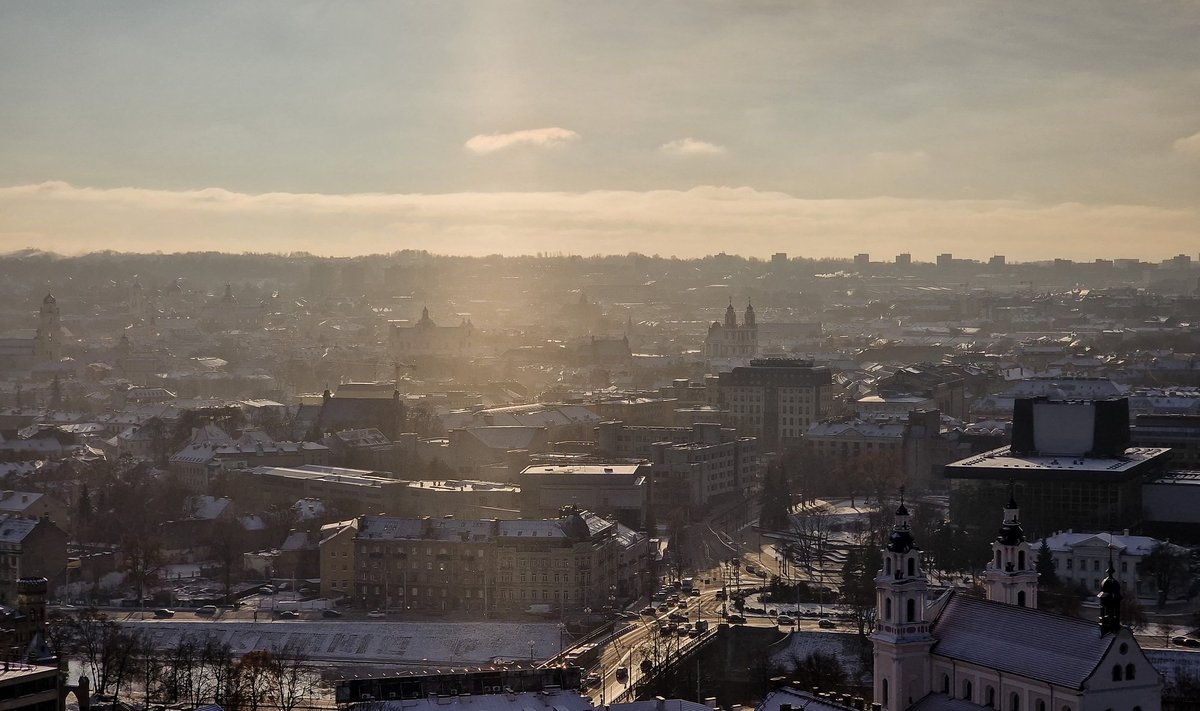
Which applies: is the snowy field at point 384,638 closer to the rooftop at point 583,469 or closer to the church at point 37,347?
the rooftop at point 583,469

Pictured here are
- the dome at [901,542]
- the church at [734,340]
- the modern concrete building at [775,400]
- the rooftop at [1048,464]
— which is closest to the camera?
the dome at [901,542]

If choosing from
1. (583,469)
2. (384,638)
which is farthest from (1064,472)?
(384,638)

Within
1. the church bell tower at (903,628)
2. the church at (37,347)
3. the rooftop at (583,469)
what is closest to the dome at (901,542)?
the church bell tower at (903,628)

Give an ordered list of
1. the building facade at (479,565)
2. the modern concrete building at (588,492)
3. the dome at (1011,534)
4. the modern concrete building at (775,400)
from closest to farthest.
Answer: the dome at (1011,534)
the building facade at (479,565)
the modern concrete building at (588,492)
the modern concrete building at (775,400)

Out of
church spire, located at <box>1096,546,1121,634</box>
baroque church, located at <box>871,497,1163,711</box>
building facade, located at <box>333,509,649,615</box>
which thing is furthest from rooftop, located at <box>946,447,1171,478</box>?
church spire, located at <box>1096,546,1121,634</box>

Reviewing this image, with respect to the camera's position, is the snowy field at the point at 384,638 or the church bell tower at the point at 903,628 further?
the snowy field at the point at 384,638

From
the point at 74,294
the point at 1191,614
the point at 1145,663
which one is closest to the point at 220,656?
the point at 1145,663

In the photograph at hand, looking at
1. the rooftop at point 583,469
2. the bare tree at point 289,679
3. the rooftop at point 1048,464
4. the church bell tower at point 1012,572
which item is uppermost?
the church bell tower at point 1012,572

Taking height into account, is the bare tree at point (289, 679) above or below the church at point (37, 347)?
below

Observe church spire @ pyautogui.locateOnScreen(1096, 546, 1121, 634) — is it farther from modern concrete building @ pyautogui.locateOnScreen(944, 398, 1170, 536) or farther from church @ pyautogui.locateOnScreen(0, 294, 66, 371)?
church @ pyautogui.locateOnScreen(0, 294, 66, 371)
